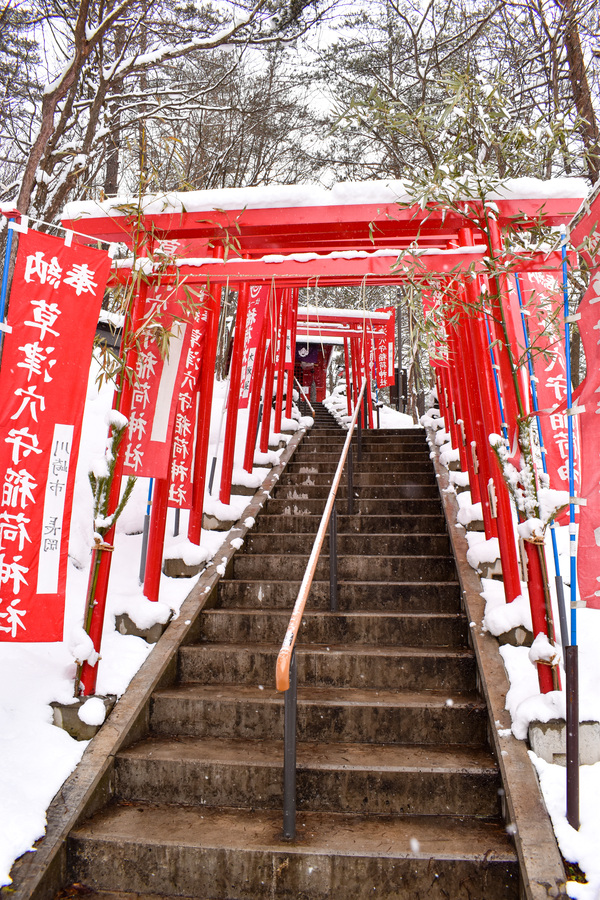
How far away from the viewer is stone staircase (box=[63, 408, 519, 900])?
3.11 meters

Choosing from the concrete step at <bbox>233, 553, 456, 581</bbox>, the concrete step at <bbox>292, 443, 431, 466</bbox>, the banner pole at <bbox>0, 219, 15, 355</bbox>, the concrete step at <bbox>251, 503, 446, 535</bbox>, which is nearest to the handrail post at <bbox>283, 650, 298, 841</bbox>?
the banner pole at <bbox>0, 219, 15, 355</bbox>

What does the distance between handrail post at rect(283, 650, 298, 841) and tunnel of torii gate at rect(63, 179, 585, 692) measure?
1471mm

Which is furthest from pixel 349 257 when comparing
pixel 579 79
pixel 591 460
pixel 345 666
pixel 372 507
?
pixel 579 79

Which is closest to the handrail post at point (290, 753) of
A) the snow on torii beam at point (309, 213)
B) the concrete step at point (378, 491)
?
the snow on torii beam at point (309, 213)

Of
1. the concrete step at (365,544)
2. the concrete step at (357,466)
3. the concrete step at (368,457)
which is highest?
the concrete step at (368,457)

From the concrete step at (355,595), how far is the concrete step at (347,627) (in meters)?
0.19

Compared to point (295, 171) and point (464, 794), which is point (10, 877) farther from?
point (295, 171)

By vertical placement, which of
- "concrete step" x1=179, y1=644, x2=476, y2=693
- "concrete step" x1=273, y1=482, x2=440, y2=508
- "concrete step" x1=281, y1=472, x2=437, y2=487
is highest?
"concrete step" x1=281, y1=472, x2=437, y2=487

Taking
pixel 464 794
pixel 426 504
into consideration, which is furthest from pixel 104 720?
pixel 426 504

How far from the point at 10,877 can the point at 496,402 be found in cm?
410

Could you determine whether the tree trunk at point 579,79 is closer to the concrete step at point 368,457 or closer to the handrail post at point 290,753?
the concrete step at point 368,457

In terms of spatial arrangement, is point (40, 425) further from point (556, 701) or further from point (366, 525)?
point (366, 525)

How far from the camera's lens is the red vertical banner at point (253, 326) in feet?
28.0

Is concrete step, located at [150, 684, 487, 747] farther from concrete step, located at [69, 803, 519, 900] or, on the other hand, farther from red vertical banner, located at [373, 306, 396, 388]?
red vertical banner, located at [373, 306, 396, 388]
